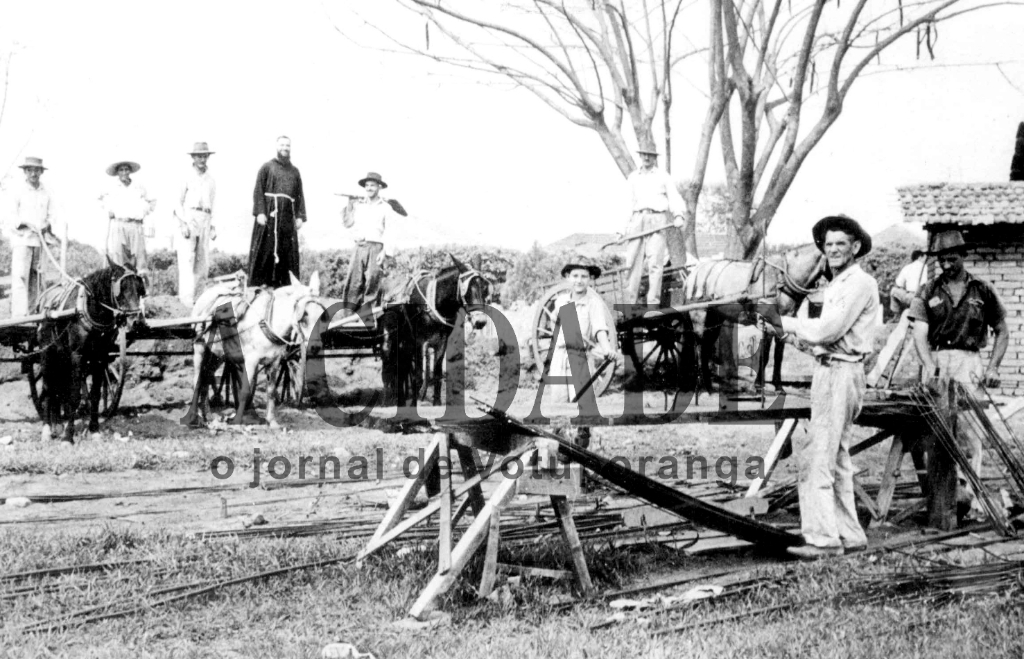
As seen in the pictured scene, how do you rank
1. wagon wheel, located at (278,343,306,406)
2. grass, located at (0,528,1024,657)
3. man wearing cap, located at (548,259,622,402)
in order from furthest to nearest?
wagon wheel, located at (278,343,306,406), man wearing cap, located at (548,259,622,402), grass, located at (0,528,1024,657)

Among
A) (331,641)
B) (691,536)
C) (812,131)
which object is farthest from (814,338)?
(812,131)

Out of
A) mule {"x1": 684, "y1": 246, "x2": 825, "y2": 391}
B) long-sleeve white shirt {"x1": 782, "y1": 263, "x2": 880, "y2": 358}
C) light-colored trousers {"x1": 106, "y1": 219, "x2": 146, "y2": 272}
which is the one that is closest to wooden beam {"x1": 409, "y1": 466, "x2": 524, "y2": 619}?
long-sleeve white shirt {"x1": 782, "y1": 263, "x2": 880, "y2": 358}

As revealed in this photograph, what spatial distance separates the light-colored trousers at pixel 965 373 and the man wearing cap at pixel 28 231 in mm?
10476

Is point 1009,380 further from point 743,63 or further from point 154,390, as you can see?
point 154,390

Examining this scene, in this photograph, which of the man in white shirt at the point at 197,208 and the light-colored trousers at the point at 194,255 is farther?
the light-colored trousers at the point at 194,255

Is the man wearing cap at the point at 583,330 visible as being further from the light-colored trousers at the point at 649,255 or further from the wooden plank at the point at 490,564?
the light-colored trousers at the point at 649,255

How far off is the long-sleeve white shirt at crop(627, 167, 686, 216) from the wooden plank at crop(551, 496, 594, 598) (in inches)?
310

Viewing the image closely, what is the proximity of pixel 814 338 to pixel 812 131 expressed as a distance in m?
8.54

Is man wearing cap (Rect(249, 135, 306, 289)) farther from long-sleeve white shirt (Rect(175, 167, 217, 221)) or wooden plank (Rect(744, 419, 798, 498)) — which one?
wooden plank (Rect(744, 419, 798, 498))

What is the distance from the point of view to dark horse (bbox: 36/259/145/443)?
37.3 feet

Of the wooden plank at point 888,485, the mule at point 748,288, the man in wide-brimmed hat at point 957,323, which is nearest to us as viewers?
the wooden plank at point 888,485

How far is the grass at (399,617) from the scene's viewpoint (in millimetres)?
4527

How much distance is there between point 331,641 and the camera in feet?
15.2

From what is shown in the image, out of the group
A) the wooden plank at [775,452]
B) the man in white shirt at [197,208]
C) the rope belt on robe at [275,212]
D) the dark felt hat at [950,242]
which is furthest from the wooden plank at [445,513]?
the man in white shirt at [197,208]
